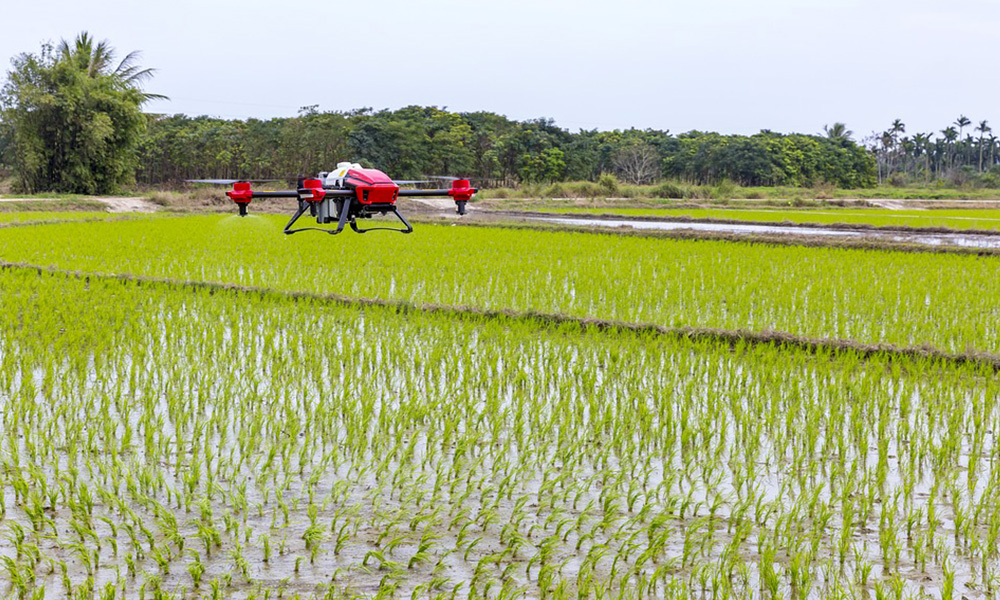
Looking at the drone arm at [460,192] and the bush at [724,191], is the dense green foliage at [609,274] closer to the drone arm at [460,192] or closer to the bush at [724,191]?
Result: the drone arm at [460,192]

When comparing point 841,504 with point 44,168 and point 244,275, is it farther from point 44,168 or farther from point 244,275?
point 44,168

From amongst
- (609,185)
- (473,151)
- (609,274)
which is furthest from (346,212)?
(473,151)

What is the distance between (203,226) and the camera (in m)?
15.4

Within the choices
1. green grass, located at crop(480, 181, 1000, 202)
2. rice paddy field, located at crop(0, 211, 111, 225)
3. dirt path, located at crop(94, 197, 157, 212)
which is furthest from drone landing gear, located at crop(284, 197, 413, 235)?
green grass, located at crop(480, 181, 1000, 202)

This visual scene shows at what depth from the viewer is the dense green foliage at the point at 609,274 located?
6750 mm

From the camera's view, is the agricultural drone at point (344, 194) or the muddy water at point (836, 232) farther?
the muddy water at point (836, 232)

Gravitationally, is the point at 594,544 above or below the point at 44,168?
below

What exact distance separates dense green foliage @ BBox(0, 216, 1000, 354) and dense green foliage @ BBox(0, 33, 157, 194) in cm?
1026

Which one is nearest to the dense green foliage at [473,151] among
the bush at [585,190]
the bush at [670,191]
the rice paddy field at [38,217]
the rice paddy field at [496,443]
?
the bush at [585,190]

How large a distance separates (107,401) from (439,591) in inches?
96.7

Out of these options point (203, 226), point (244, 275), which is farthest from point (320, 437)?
point (203, 226)

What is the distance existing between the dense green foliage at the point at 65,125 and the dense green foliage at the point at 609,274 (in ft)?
33.7

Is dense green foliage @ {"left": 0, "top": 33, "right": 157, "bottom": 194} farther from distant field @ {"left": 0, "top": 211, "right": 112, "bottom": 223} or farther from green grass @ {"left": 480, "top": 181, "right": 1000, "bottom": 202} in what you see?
green grass @ {"left": 480, "top": 181, "right": 1000, "bottom": 202}

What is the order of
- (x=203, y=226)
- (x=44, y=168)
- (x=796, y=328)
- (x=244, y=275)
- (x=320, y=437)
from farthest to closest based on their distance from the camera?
1. (x=44, y=168)
2. (x=203, y=226)
3. (x=244, y=275)
4. (x=796, y=328)
5. (x=320, y=437)
